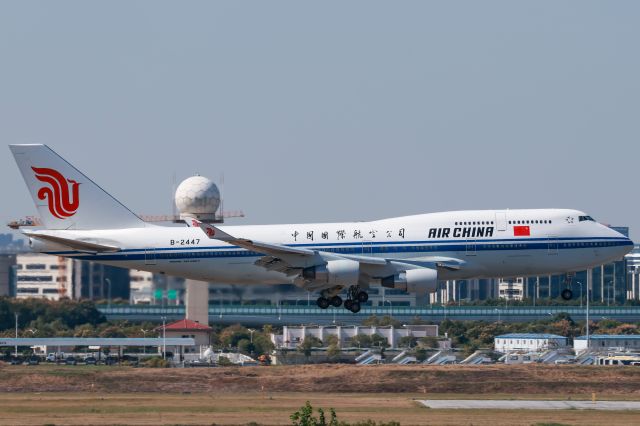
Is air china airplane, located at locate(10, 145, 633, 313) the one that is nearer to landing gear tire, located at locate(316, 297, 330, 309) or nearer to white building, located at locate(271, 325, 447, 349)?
landing gear tire, located at locate(316, 297, 330, 309)

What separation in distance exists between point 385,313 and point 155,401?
57.5m

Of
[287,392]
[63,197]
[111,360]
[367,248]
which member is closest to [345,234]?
[367,248]

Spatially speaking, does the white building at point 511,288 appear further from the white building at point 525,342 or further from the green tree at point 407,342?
the green tree at point 407,342

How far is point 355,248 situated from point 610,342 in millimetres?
41904

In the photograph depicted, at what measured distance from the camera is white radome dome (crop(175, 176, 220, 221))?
12938 centimetres

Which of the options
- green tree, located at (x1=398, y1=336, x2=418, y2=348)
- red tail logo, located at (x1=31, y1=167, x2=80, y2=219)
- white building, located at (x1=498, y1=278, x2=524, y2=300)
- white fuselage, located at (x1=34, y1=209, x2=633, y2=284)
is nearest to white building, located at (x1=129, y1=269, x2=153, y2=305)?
red tail logo, located at (x1=31, y1=167, x2=80, y2=219)

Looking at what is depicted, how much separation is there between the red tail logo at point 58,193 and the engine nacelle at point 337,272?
48.3 ft

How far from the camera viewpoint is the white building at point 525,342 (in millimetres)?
110688

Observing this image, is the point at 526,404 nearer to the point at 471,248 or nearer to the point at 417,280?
the point at 417,280

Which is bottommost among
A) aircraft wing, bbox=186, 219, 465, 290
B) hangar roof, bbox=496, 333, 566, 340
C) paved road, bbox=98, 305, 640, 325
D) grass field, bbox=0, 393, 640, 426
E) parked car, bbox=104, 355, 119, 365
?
grass field, bbox=0, 393, 640, 426

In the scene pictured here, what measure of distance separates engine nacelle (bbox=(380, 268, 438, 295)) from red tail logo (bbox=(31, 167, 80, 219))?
19.0 metres

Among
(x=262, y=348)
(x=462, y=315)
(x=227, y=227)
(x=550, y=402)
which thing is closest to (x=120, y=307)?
(x=262, y=348)

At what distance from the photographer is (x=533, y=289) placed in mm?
170000

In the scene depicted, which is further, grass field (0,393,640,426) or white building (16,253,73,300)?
white building (16,253,73,300)
